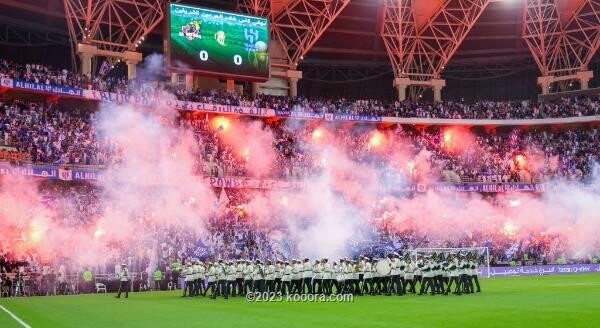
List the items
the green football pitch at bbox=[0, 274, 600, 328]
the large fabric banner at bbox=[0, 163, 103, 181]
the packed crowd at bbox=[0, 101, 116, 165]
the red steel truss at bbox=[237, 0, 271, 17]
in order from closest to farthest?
the green football pitch at bbox=[0, 274, 600, 328] < the large fabric banner at bbox=[0, 163, 103, 181] < the packed crowd at bbox=[0, 101, 116, 165] < the red steel truss at bbox=[237, 0, 271, 17]

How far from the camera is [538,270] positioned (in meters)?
39.4

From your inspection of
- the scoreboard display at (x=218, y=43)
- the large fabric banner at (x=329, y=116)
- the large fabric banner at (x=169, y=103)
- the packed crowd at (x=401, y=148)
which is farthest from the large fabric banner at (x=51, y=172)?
the large fabric banner at (x=329, y=116)

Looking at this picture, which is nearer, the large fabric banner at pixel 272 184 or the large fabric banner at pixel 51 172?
the large fabric banner at pixel 51 172

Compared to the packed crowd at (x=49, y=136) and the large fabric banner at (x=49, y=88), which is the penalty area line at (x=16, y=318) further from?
the large fabric banner at (x=49, y=88)

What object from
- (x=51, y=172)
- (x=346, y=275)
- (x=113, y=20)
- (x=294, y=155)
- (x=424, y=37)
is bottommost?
(x=346, y=275)

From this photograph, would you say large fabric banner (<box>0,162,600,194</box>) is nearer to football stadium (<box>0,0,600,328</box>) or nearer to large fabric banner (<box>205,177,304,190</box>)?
large fabric banner (<box>205,177,304,190</box>)

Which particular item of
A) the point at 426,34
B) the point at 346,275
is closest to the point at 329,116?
the point at 426,34

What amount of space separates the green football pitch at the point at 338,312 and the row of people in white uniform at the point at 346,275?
1.02 meters

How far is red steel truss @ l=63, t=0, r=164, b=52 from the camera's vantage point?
3906 centimetres

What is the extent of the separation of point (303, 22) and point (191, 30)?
959cm

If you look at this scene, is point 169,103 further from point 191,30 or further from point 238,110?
point 238,110

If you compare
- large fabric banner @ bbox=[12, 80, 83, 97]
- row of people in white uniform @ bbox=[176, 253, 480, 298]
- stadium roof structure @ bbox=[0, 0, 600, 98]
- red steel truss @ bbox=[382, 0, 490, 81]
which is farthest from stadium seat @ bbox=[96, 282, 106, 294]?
red steel truss @ bbox=[382, 0, 490, 81]

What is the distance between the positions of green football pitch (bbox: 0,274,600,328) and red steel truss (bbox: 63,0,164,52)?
775 inches

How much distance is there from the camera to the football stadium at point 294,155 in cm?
2870
